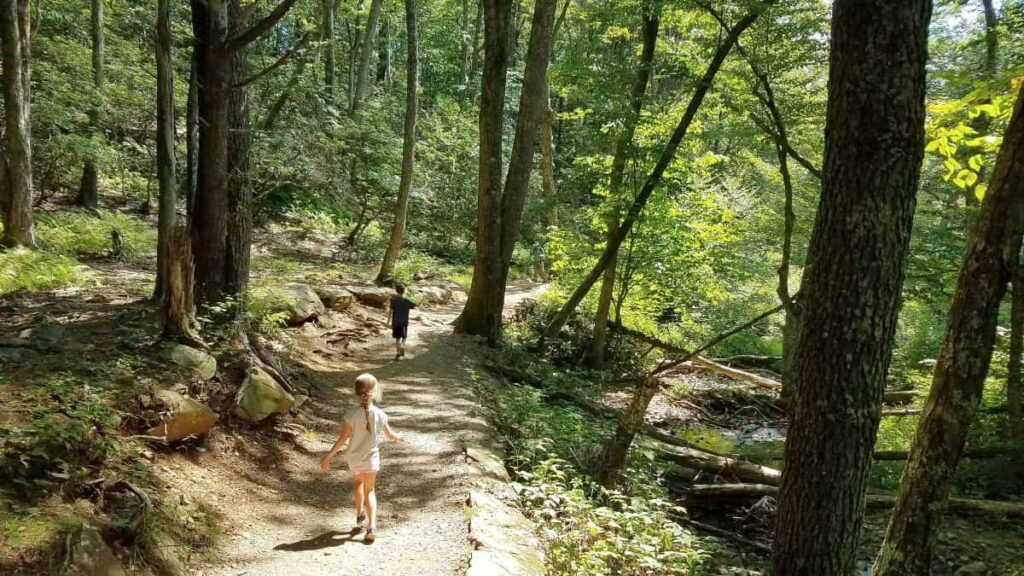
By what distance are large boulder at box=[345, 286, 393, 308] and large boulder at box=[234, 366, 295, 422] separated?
659 centimetres

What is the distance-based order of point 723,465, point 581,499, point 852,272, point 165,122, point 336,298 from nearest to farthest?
1. point 852,272
2. point 581,499
3. point 165,122
4. point 723,465
5. point 336,298

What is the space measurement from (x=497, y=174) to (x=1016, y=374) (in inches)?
364

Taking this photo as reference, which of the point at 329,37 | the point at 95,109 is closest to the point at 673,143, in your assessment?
the point at 95,109

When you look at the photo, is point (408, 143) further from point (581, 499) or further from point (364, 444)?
point (581, 499)

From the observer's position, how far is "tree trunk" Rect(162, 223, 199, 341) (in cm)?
634

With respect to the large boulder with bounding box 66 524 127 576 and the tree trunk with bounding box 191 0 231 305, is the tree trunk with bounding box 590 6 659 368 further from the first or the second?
the large boulder with bounding box 66 524 127 576

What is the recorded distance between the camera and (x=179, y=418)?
5.38 metres

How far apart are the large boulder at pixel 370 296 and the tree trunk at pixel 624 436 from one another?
8.08 m

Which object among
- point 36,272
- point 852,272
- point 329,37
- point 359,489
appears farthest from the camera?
point 329,37

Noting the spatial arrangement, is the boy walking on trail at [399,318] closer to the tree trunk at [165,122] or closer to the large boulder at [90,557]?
the tree trunk at [165,122]

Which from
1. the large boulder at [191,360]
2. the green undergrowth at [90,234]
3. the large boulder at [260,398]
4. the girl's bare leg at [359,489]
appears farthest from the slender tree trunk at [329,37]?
the girl's bare leg at [359,489]

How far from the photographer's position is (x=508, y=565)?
445 cm

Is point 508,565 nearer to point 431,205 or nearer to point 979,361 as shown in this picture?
point 979,361

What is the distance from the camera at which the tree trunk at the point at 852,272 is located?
129 inches
